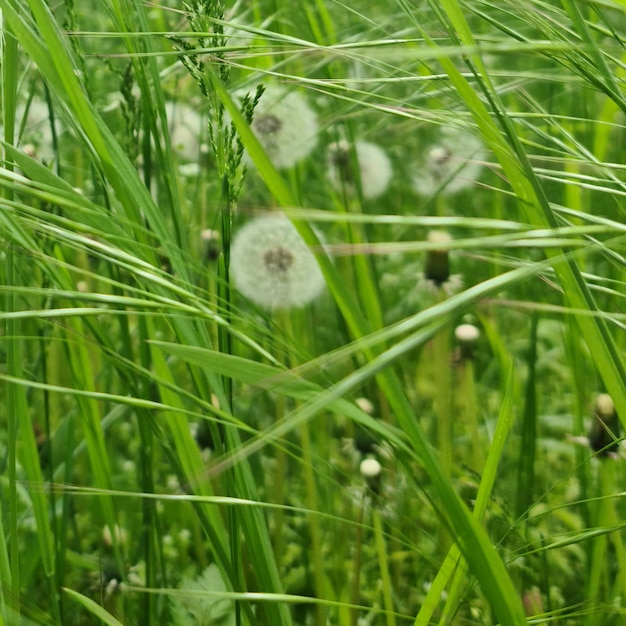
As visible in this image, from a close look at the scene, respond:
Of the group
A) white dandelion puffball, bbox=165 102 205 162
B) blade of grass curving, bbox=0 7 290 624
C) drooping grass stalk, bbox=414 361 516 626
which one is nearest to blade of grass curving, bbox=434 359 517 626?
drooping grass stalk, bbox=414 361 516 626

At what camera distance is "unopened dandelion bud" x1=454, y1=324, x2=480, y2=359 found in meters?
0.98

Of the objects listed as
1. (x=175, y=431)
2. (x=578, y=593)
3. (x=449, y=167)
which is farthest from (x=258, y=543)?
(x=449, y=167)

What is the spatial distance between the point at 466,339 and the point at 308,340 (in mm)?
212

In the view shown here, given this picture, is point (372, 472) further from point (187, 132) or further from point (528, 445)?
point (187, 132)

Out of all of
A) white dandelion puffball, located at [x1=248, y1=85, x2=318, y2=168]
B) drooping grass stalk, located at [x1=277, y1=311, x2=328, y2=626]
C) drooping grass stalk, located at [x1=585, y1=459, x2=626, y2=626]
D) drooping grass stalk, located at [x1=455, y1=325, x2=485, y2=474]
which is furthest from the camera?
white dandelion puffball, located at [x1=248, y1=85, x2=318, y2=168]

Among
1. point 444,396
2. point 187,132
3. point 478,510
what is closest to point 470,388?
point 444,396

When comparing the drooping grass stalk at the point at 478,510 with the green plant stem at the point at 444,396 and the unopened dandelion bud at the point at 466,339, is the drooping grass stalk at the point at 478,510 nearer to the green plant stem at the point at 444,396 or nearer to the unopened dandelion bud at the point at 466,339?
the green plant stem at the point at 444,396

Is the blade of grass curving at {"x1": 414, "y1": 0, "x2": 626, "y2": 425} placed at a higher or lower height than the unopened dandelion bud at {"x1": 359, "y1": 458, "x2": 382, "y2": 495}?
higher

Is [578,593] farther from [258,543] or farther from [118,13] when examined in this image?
[118,13]

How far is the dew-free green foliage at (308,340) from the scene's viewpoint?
1.36ft

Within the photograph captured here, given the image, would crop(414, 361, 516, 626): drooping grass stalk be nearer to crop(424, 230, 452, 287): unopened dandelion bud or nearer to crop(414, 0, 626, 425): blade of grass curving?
crop(414, 0, 626, 425): blade of grass curving

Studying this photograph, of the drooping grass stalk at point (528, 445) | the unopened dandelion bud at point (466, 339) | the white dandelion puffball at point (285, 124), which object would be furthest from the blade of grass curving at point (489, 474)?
the white dandelion puffball at point (285, 124)

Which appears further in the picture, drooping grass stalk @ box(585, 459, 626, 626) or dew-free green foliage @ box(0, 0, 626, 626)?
drooping grass stalk @ box(585, 459, 626, 626)

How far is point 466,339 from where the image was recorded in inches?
38.8
